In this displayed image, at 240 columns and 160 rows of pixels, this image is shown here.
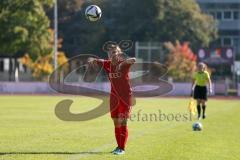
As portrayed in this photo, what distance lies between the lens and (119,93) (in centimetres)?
1377

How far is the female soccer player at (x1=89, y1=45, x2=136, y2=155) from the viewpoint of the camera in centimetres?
1368

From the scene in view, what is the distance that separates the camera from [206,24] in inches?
3593

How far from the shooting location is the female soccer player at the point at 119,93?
539 inches

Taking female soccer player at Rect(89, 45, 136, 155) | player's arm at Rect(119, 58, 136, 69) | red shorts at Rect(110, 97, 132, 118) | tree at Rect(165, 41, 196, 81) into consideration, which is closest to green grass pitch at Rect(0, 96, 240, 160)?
female soccer player at Rect(89, 45, 136, 155)

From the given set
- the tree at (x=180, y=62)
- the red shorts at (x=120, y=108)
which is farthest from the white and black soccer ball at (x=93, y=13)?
the tree at (x=180, y=62)

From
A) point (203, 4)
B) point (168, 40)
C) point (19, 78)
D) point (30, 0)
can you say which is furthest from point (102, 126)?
point (203, 4)

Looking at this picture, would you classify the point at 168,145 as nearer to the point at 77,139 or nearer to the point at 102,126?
the point at 77,139

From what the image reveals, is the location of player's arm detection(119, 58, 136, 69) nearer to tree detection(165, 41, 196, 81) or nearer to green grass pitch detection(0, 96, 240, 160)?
green grass pitch detection(0, 96, 240, 160)

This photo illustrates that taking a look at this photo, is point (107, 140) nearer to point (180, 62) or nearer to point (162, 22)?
point (180, 62)

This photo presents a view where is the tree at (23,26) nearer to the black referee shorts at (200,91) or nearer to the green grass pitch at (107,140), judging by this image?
the black referee shorts at (200,91)

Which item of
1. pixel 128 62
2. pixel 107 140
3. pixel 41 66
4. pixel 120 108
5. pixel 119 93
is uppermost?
pixel 128 62

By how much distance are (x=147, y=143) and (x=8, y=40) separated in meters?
45.3

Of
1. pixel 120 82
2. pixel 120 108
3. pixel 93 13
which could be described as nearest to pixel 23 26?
pixel 93 13

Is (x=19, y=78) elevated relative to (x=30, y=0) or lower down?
lower down
